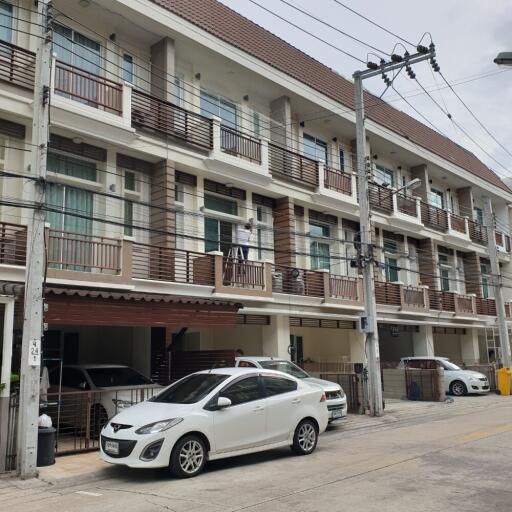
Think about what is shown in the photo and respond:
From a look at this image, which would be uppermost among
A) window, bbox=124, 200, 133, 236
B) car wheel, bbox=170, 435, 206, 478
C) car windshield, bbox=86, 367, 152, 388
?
window, bbox=124, 200, 133, 236

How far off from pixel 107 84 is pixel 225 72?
5.75m

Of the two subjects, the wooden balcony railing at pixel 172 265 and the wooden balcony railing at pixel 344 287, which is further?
the wooden balcony railing at pixel 344 287

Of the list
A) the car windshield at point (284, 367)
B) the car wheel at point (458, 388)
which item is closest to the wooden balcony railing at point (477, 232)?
the car wheel at point (458, 388)

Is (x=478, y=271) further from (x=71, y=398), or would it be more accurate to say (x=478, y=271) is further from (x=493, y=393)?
(x=71, y=398)

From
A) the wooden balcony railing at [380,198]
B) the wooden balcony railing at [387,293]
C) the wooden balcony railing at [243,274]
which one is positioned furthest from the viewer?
the wooden balcony railing at [380,198]

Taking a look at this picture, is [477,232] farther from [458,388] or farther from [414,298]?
[458,388]

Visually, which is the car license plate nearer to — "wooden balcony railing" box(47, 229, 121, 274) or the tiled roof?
"wooden balcony railing" box(47, 229, 121, 274)

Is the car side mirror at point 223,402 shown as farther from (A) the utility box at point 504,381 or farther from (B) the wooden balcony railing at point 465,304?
(B) the wooden balcony railing at point 465,304

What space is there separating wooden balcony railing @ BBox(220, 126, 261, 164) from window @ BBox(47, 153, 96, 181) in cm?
432

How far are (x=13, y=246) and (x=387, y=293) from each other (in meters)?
15.5

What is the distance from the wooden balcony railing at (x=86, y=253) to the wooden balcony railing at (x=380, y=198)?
505 inches

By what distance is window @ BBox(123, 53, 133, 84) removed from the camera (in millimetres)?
17250

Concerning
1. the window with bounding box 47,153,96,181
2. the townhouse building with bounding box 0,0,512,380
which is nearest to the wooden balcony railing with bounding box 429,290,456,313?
the townhouse building with bounding box 0,0,512,380

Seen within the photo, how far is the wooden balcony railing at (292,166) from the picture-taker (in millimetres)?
20297
